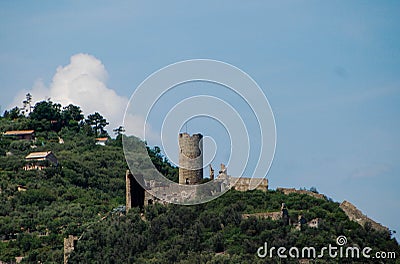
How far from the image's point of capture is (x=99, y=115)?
84.1 meters

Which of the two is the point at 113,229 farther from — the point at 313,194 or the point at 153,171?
the point at 153,171

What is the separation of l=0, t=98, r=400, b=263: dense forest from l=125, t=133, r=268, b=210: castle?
59 cm

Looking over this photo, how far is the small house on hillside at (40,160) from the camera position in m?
67.2

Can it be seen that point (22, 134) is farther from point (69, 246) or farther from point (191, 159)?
point (69, 246)

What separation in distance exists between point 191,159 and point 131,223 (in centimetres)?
445

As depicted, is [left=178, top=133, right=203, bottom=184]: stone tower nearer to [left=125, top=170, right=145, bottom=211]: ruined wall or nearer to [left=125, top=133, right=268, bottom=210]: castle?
[left=125, top=133, right=268, bottom=210]: castle

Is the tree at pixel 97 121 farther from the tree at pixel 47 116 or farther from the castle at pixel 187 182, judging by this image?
the castle at pixel 187 182

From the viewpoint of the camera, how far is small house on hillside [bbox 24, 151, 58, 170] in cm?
6725

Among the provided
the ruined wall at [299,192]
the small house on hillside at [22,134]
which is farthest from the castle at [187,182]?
the small house on hillside at [22,134]

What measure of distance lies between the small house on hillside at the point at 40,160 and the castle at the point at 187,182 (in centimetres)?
1743

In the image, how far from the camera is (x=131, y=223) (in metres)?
47.6

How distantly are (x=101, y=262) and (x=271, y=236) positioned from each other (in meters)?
6.75

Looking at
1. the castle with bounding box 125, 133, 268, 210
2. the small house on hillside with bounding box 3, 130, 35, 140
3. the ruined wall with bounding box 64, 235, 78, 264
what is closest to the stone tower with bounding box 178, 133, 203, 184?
the castle with bounding box 125, 133, 268, 210

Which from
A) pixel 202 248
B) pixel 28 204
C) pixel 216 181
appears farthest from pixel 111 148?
pixel 202 248
